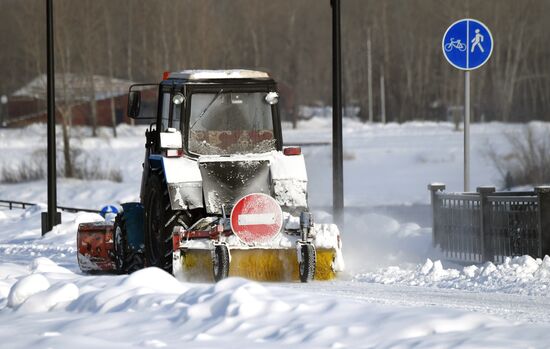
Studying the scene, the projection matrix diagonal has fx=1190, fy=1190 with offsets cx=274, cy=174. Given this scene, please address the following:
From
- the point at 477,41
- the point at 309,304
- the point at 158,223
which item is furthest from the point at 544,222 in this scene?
the point at 309,304

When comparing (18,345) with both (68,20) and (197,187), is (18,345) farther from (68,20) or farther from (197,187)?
(68,20)

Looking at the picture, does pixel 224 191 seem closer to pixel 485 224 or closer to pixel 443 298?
pixel 443 298

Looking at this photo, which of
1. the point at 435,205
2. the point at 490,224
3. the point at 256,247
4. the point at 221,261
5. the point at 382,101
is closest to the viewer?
the point at 221,261

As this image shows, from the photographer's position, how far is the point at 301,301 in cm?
925

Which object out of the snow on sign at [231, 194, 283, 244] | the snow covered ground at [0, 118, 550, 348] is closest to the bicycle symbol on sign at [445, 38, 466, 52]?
the snow covered ground at [0, 118, 550, 348]

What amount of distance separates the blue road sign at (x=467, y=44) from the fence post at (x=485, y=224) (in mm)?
1935

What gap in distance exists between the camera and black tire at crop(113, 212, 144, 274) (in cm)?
1496

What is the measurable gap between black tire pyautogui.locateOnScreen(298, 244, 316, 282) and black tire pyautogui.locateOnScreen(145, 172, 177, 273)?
1541 mm

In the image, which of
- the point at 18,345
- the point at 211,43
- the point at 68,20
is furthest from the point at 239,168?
the point at 211,43

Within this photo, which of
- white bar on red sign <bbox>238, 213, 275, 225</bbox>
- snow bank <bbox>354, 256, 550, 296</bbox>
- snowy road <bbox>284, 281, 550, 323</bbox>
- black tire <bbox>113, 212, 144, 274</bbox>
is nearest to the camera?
snowy road <bbox>284, 281, 550, 323</bbox>

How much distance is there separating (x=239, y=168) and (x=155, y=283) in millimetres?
3523

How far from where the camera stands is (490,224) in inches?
579

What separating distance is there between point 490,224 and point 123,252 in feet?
15.3

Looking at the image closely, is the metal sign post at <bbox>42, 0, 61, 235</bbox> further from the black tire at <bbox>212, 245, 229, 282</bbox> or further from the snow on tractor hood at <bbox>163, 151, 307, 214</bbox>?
the black tire at <bbox>212, 245, 229, 282</bbox>
